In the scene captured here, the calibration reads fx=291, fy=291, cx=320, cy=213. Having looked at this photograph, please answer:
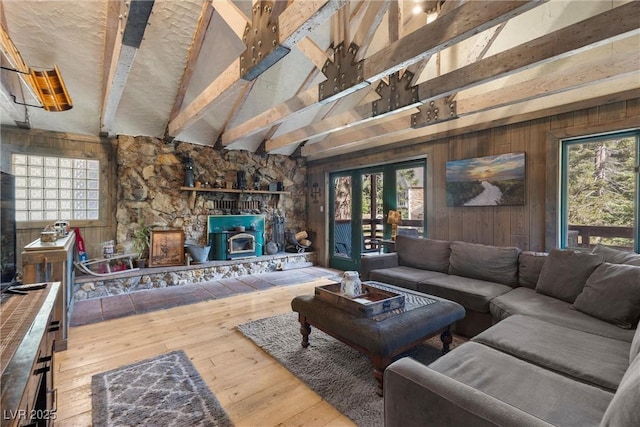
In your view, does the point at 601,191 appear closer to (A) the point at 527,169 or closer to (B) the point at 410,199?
(A) the point at 527,169

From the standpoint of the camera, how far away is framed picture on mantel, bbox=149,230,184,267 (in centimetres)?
516

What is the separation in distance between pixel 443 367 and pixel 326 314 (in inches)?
40.7

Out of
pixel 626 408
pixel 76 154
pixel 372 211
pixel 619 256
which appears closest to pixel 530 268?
pixel 619 256

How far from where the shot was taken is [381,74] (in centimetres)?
249

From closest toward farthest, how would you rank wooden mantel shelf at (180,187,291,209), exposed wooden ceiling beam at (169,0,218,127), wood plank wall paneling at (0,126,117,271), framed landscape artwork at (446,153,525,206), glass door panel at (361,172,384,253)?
exposed wooden ceiling beam at (169,0,218,127) → framed landscape artwork at (446,153,525,206) → wood plank wall paneling at (0,126,117,271) → wooden mantel shelf at (180,187,291,209) → glass door panel at (361,172,384,253)

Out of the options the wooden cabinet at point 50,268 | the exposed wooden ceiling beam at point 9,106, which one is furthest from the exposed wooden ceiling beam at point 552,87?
the exposed wooden ceiling beam at point 9,106

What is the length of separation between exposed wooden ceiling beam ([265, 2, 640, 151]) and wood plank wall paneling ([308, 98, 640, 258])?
1466 millimetres

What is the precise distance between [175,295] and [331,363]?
3062 millimetres

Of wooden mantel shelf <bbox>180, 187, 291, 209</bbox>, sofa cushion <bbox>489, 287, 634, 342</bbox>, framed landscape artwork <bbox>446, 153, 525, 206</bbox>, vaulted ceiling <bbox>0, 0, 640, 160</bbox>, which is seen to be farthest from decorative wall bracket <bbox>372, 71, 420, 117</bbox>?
wooden mantel shelf <bbox>180, 187, 291, 209</bbox>

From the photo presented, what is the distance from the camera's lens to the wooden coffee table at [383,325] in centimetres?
204

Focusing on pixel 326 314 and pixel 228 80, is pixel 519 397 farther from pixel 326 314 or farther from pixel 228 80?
pixel 228 80

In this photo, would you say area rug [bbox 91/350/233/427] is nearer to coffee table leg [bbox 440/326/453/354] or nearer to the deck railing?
coffee table leg [bbox 440/326/453/354]

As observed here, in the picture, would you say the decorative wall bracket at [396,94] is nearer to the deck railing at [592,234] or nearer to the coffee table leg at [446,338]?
the coffee table leg at [446,338]

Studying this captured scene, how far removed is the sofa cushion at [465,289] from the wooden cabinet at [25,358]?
10.3 feet
